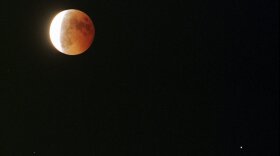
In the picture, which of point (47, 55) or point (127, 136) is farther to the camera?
point (127, 136)

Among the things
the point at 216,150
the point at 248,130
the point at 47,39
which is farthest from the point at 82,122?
the point at 248,130

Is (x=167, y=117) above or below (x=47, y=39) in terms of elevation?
below

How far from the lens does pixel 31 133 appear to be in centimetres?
1919

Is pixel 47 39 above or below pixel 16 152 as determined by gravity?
above

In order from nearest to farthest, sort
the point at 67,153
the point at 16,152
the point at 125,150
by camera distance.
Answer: the point at 16,152 < the point at 67,153 < the point at 125,150

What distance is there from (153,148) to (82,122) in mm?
4197

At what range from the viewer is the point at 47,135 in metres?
19.8

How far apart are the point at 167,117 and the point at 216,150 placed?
3.42 meters

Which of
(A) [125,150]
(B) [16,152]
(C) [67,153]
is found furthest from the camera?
(A) [125,150]

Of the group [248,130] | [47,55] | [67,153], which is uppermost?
[47,55]

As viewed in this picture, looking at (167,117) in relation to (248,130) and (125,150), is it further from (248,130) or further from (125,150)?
(248,130)

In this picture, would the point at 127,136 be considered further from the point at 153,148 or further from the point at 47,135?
the point at 47,135

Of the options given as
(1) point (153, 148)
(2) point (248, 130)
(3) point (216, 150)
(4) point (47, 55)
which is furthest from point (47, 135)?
(2) point (248, 130)

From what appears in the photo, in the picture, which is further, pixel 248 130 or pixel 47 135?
pixel 248 130
